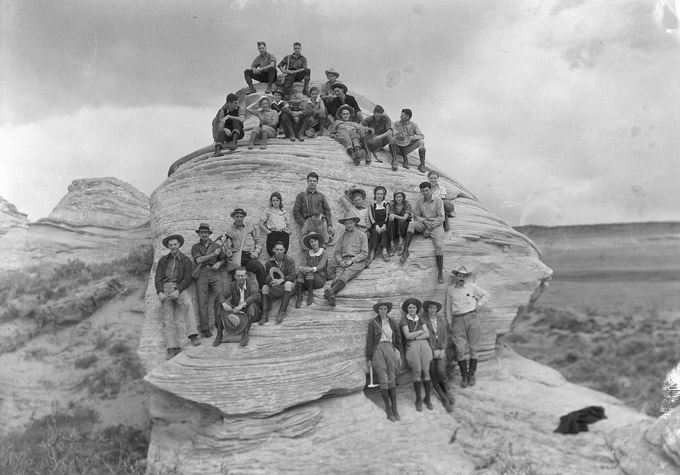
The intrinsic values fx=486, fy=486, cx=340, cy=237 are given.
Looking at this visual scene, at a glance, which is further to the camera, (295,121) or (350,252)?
(295,121)

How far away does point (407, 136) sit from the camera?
12.8 metres

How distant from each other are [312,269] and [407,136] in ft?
16.7

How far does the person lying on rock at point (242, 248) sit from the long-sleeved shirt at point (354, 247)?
5.45ft

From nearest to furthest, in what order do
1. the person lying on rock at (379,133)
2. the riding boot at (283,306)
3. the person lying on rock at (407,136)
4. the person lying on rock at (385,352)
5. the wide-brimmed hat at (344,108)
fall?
the person lying on rock at (385,352)
the riding boot at (283,306)
the person lying on rock at (379,133)
the person lying on rock at (407,136)
the wide-brimmed hat at (344,108)

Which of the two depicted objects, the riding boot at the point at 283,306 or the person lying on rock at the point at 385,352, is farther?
the riding boot at the point at 283,306

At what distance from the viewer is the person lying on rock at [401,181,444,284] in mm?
10797

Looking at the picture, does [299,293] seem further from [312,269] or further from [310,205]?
[310,205]

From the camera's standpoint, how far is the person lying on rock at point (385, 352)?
30.4 feet

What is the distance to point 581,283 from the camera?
2417cm

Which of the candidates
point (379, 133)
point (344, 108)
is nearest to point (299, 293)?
point (379, 133)

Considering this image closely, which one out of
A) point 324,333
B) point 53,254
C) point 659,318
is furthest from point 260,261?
point 659,318

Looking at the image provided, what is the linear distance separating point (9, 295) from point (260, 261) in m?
10.5

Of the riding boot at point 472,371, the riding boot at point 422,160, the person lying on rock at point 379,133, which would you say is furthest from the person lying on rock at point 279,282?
the riding boot at point 422,160

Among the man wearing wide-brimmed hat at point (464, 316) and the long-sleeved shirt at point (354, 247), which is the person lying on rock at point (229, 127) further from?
the man wearing wide-brimmed hat at point (464, 316)
